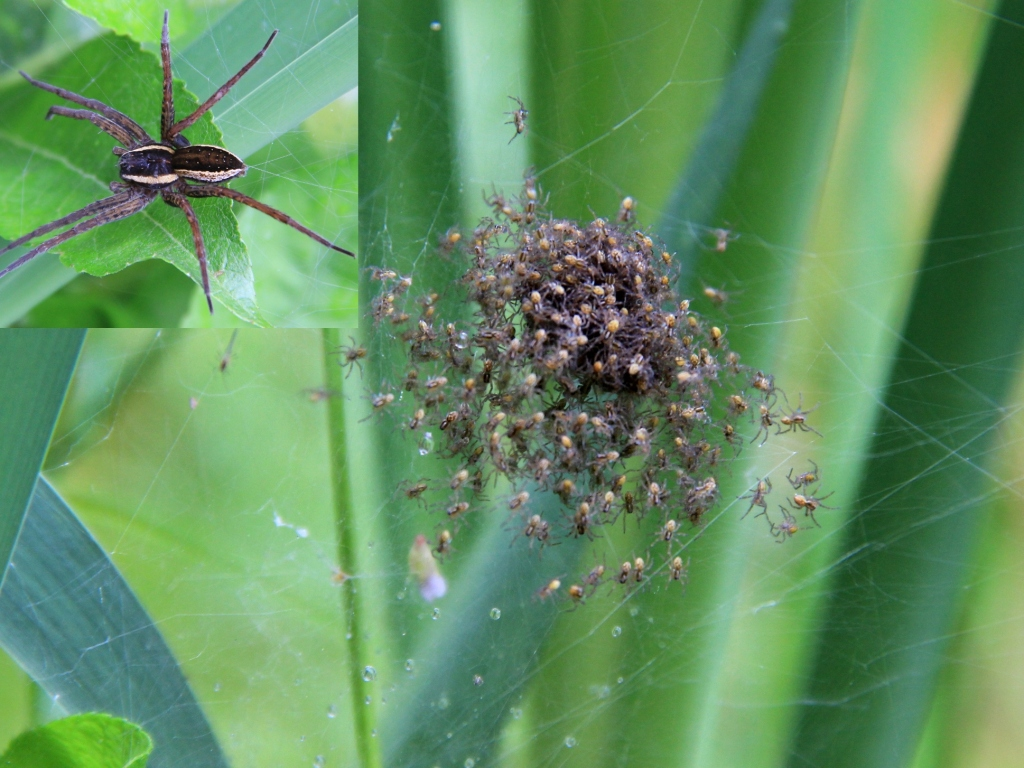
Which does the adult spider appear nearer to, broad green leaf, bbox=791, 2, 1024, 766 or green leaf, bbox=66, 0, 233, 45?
green leaf, bbox=66, 0, 233, 45

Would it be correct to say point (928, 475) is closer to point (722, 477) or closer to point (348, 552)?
point (722, 477)

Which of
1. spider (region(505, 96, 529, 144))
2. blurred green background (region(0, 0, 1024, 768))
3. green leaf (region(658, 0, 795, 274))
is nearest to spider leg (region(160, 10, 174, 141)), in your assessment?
blurred green background (region(0, 0, 1024, 768))

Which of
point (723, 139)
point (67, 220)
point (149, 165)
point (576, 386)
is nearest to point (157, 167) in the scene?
point (149, 165)

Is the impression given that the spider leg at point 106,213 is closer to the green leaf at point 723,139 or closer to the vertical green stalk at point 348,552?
the vertical green stalk at point 348,552

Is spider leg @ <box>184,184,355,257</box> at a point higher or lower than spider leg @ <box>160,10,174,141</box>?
lower

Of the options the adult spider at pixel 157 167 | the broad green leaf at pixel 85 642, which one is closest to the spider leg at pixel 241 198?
the adult spider at pixel 157 167

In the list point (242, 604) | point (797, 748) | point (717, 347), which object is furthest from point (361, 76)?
point (797, 748)
